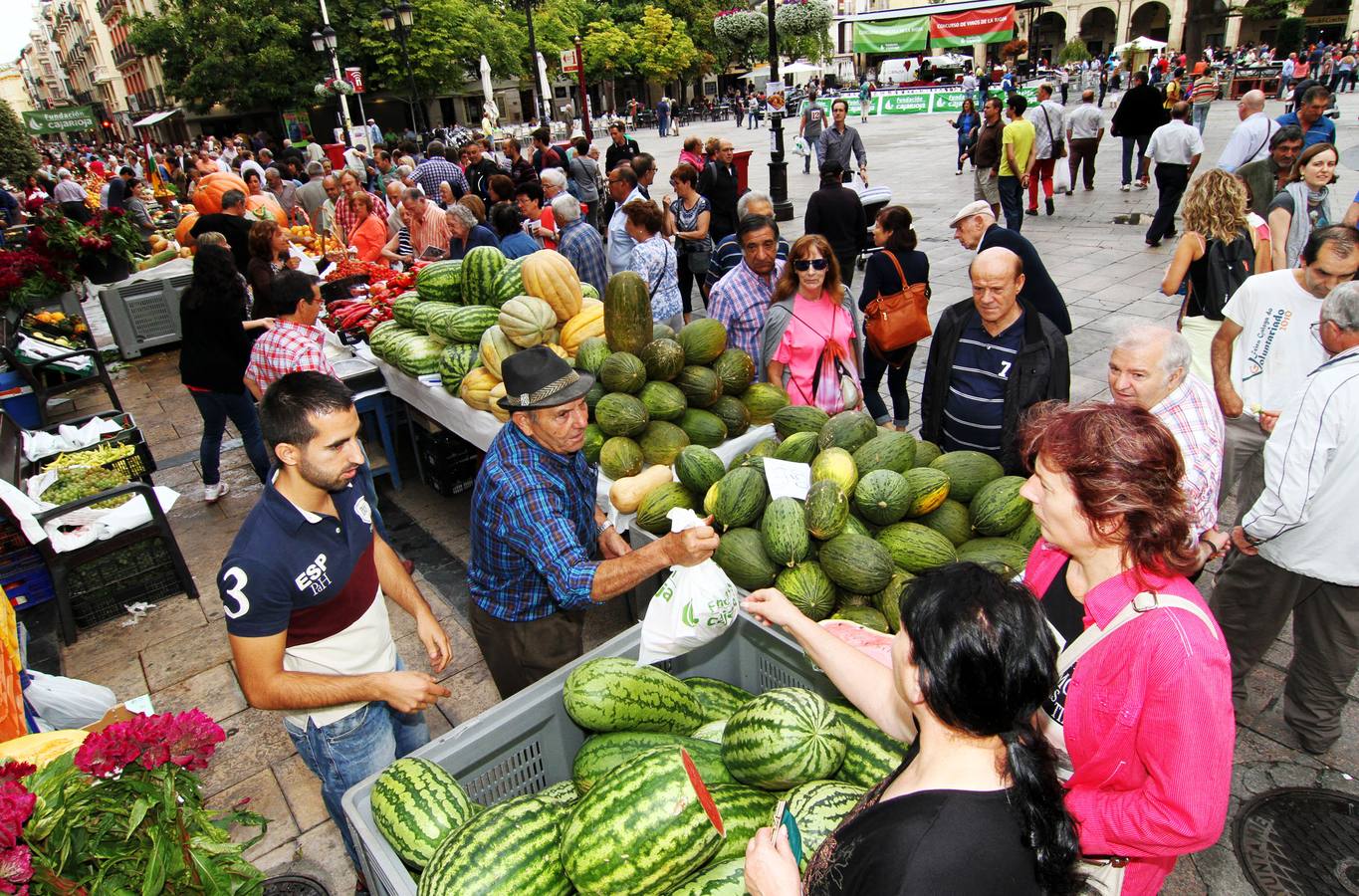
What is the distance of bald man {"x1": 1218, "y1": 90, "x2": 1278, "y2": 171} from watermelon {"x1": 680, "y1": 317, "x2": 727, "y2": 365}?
7902 mm

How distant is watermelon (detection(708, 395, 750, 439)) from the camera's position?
461cm

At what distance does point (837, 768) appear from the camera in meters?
2.17

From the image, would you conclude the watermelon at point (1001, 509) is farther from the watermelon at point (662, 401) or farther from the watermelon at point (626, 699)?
the watermelon at point (662, 401)

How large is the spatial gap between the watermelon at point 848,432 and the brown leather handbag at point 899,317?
87.7 inches

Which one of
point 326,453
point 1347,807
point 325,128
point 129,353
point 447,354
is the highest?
point 325,128

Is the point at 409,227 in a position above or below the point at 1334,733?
above

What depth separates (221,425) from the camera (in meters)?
6.53

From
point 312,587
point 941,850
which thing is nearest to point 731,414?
point 312,587

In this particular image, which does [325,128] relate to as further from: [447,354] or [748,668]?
[748,668]

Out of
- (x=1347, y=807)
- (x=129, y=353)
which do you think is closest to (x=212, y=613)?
(x=1347, y=807)

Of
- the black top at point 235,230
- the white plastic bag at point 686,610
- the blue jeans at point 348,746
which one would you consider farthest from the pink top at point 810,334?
the black top at point 235,230

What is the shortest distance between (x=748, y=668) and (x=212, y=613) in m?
4.46

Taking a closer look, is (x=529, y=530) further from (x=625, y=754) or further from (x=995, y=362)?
(x=995, y=362)

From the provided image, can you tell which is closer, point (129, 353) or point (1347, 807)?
point (1347, 807)
